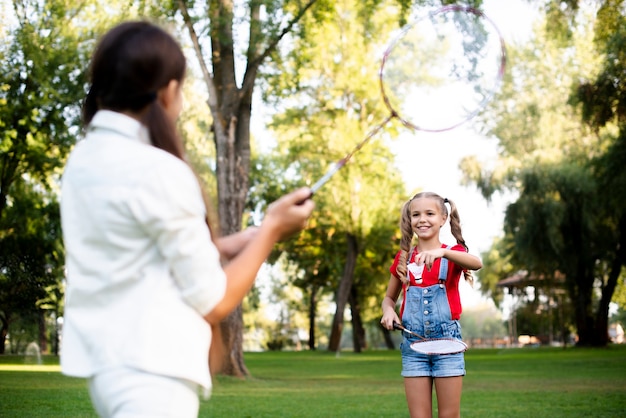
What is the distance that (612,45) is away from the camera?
2319 cm

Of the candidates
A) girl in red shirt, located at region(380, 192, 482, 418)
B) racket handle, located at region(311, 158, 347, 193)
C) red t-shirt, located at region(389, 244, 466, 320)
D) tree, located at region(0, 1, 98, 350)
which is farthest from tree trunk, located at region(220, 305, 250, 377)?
racket handle, located at region(311, 158, 347, 193)

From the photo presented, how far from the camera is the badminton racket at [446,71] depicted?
5.07 meters

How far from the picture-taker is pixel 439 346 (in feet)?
17.6

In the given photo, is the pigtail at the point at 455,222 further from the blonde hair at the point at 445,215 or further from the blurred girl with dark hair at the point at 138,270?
the blurred girl with dark hair at the point at 138,270

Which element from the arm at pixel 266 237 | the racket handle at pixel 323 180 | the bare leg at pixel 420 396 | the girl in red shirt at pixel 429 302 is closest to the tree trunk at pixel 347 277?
the girl in red shirt at pixel 429 302

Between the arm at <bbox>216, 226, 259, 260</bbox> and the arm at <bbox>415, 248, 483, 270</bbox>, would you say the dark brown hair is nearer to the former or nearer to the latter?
the arm at <bbox>216, 226, 259, 260</bbox>

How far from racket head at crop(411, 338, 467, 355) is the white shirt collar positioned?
11.2ft

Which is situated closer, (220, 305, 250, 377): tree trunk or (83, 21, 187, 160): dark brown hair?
(83, 21, 187, 160): dark brown hair

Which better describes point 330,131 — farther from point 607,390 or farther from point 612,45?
point 607,390

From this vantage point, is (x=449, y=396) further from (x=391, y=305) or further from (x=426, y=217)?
(x=426, y=217)

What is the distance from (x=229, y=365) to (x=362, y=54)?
528 inches

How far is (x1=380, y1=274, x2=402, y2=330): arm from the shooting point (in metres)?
5.33

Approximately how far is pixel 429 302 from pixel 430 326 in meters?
0.16

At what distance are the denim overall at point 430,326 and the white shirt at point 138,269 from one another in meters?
3.37
